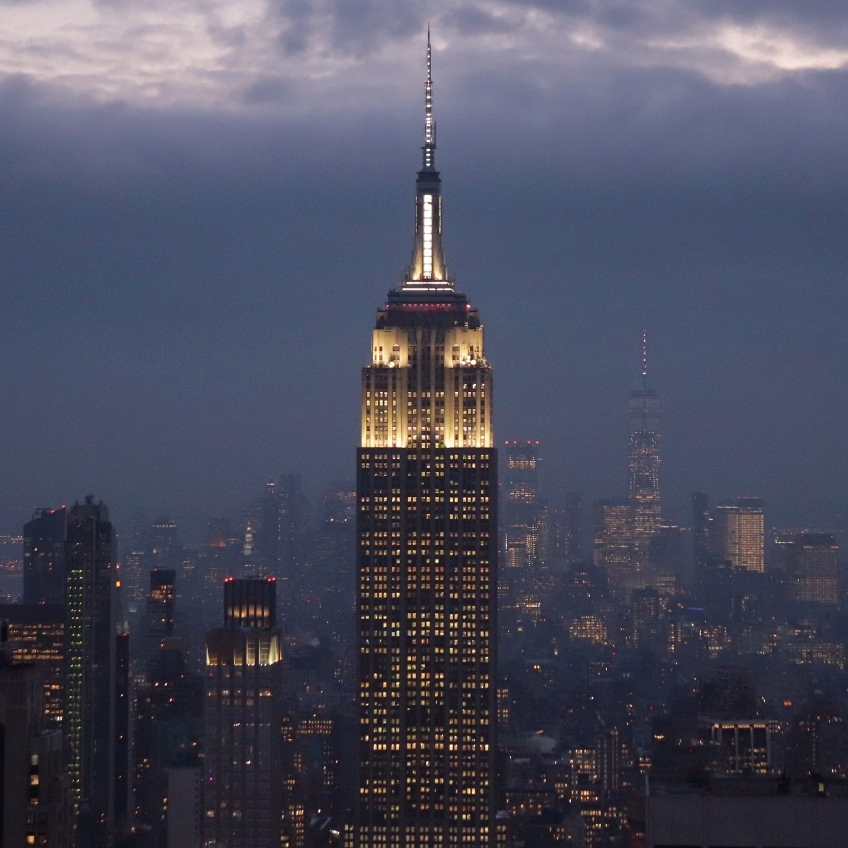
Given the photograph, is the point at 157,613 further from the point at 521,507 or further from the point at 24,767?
the point at 24,767

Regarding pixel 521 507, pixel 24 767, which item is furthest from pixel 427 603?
pixel 24 767

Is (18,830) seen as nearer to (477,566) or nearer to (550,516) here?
(477,566)

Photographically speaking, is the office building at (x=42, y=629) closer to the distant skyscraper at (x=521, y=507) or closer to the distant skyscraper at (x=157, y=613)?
the distant skyscraper at (x=157, y=613)

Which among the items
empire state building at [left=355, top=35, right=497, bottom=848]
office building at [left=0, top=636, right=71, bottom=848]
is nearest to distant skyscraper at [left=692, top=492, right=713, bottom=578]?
empire state building at [left=355, top=35, right=497, bottom=848]

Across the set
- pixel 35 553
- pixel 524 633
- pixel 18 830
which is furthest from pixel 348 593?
pixel 18 830

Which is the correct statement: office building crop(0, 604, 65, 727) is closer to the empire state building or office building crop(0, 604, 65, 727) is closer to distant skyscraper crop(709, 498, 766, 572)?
the empire state building
